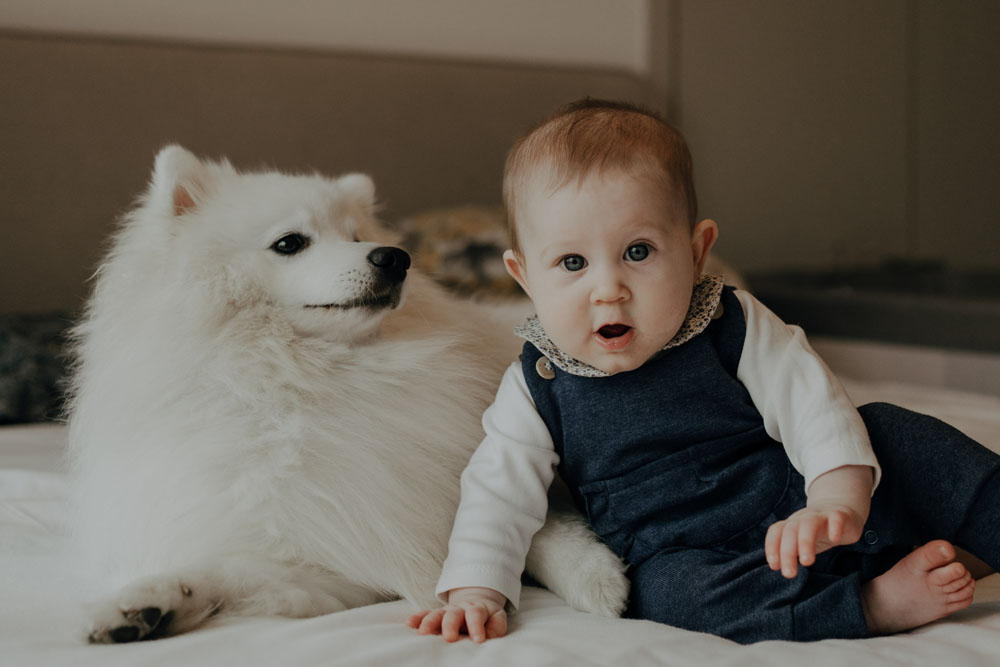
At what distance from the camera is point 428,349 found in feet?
4.66

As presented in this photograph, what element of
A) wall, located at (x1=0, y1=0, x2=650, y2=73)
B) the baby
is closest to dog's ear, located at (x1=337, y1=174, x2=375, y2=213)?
the baby

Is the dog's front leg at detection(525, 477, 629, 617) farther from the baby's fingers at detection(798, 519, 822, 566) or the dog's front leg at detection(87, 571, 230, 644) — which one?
the dog's front leg at detection(87, 571, 230, 644)

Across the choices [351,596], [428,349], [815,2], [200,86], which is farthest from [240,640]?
[815,2]

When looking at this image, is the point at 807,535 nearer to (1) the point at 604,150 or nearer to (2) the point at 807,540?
(2) the point at 807,540

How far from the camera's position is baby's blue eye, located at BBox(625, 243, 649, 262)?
1.14 m

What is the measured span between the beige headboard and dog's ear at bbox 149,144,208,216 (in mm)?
1220

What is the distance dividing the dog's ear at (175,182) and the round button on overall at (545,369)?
618mm

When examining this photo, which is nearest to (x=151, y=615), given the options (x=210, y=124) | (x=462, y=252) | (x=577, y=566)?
(x=577, y=566)

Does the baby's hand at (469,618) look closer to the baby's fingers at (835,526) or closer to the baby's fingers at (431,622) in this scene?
the baby's fingers at (431,622)

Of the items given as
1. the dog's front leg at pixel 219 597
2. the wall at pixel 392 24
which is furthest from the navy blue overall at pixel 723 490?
the wall at pixel 392 24

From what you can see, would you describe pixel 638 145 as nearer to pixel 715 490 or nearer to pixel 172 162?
pixel 715 490

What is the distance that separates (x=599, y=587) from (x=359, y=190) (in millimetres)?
826

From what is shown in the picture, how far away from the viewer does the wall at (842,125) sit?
153 inches

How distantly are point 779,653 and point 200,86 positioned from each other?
2359mm
